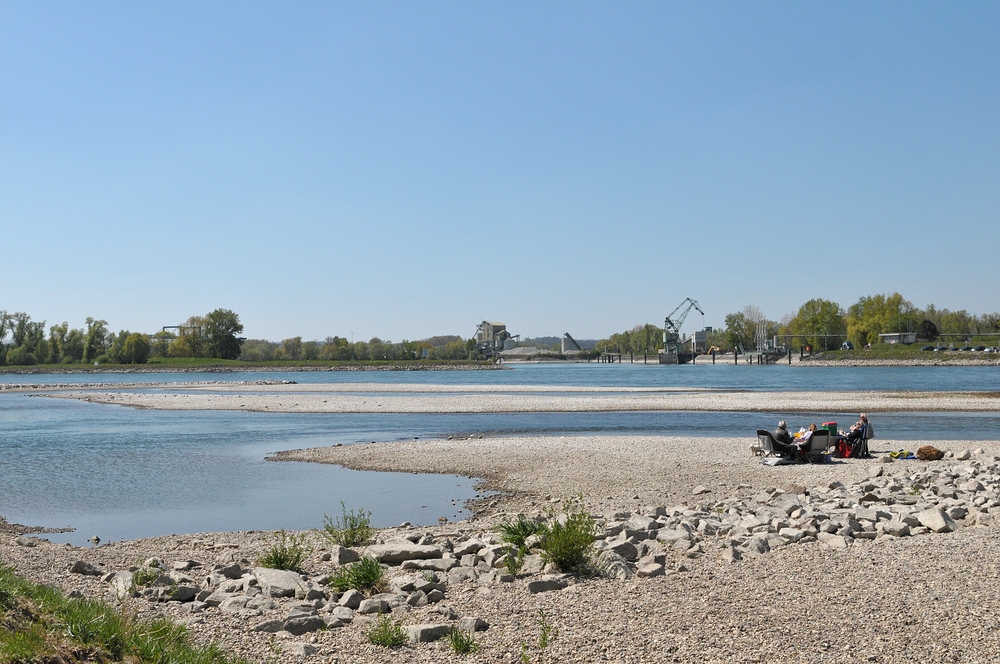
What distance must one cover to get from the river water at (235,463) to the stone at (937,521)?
345 inches

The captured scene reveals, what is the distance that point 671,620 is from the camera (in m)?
7.75

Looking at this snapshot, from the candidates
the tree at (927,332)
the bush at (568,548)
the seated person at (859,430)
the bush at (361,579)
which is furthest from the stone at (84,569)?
the tree at (927,332)

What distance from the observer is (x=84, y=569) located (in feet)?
33.7

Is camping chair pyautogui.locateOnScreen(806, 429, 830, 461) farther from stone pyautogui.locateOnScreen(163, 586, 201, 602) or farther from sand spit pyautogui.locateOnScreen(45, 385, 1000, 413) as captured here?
sand spit pyautogui.locateOnScreen(45, 385, 1000, 413)

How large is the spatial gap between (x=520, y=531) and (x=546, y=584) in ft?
7.00

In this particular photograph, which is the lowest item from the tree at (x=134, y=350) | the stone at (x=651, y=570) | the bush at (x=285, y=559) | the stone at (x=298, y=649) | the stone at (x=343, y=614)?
the bush at (x=285, y=559)

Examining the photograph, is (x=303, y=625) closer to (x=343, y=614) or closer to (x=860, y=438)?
(x=343, y=614)

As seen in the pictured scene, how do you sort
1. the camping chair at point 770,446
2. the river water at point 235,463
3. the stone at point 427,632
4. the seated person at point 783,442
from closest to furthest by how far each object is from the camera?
the stone at point 427,632 < the river water at point 235,463 < the seated person at point 783,442 < the camping chair at point 770,446

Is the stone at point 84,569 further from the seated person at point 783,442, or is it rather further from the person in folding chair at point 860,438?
the person in folding chair at point 860,438

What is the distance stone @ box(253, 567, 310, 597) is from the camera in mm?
9438

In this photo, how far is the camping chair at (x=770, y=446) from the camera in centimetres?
2217

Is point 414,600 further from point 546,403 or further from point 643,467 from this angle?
point 546,403

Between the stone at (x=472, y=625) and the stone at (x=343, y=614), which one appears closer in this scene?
the stone at (x=472, y=625)

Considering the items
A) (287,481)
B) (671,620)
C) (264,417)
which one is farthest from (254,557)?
(264,417)
